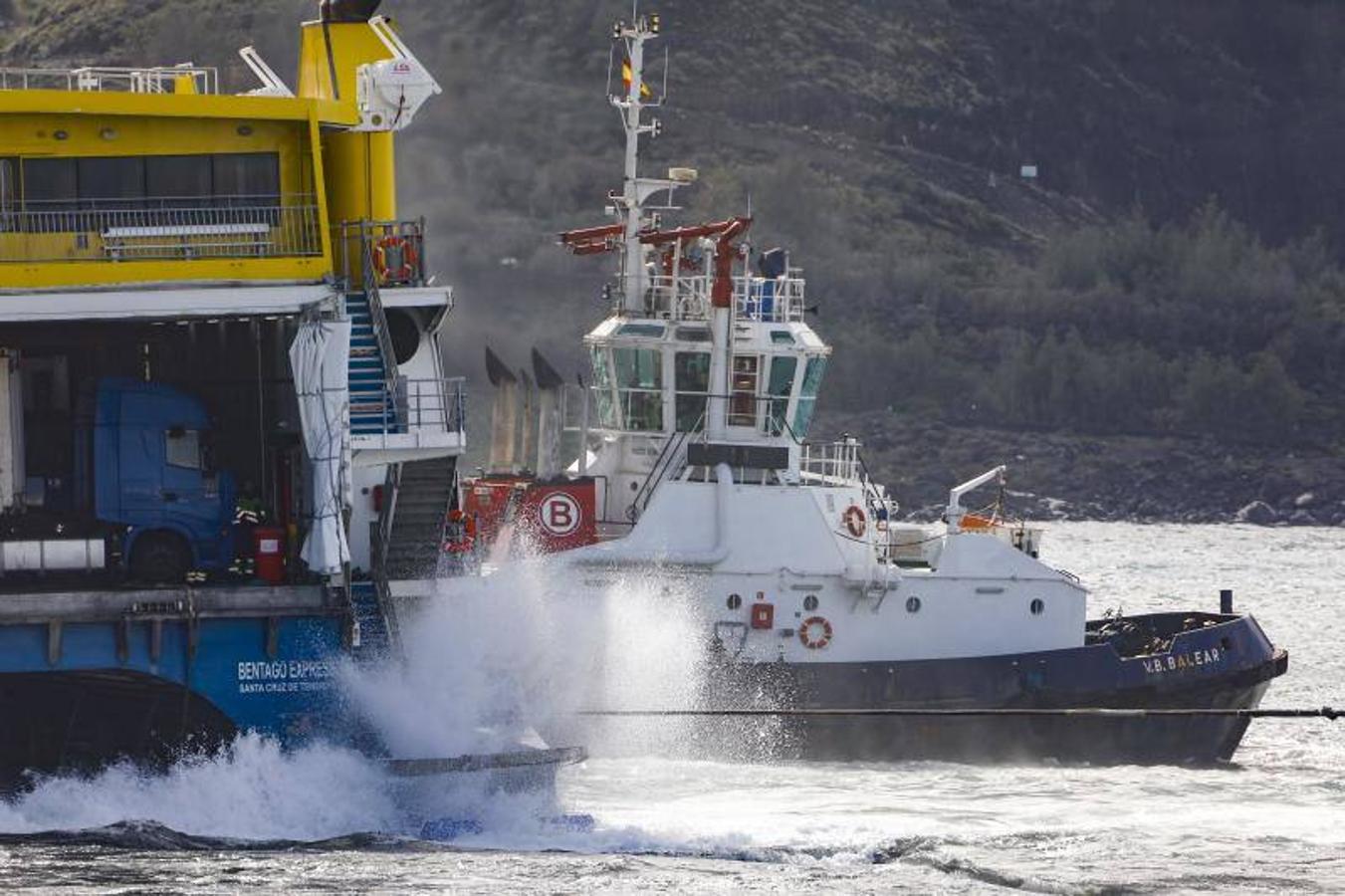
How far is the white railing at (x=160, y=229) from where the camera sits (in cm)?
2917

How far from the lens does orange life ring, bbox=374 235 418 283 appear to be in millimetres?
30562

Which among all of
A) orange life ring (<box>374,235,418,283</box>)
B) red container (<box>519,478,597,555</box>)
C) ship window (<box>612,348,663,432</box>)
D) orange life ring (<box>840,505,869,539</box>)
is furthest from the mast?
orange life ring (<box>374,235,418,283</box>)

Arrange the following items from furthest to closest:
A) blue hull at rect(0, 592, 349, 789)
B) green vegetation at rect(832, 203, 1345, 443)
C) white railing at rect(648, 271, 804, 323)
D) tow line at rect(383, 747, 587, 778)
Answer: green vegetation at rect(832, 203, 1345, 443) → white railing at rect(648, 271, 804, 323) → tow line at rect(383, 747, 587, 778) → blue hull at rect(0, 592, 349, 789)

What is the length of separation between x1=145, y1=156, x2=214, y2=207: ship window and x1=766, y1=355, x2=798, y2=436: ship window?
1010cm

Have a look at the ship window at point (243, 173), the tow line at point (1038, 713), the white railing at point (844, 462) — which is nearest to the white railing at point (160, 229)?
the ship window at point (243, 173)

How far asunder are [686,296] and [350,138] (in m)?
8.03

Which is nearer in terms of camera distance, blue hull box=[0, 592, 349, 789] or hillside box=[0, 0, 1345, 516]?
blue hull box=[0, 592, 349, 789]

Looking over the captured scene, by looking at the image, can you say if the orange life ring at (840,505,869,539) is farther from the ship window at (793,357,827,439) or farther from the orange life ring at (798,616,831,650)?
the ship window at (793,357,827,439)

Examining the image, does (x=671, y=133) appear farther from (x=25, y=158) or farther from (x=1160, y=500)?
(x=25, y=158)

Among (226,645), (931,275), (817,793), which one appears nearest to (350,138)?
(226,645)

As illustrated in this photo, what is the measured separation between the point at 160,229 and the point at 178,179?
0.66m

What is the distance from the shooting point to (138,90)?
30359mm

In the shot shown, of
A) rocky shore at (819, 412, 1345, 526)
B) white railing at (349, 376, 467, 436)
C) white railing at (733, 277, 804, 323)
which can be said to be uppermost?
white railing at (733, 277, 804, 323)

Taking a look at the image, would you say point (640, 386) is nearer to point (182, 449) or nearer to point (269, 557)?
point (182, 449)
